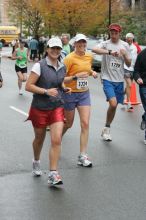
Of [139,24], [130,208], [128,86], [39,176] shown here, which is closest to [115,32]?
[39,176]

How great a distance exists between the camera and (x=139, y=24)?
3725 cm

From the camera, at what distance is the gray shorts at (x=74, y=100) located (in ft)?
25.9

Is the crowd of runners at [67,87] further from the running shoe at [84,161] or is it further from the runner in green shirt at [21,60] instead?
the runner in green shirt at [21,60]

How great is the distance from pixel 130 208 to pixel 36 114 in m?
1.72

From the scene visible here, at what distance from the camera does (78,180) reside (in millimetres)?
6891

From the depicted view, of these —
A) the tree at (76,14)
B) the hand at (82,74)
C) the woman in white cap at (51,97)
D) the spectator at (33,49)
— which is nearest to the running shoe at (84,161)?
the woman in white cap at (51,97)

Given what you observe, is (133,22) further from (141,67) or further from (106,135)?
(141,67)

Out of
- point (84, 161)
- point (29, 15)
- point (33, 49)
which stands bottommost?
point (33, 49)

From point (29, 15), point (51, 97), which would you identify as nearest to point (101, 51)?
point (51, 97)

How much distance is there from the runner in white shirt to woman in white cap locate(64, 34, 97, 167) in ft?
3.55

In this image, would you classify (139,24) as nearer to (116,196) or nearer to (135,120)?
(135,120)

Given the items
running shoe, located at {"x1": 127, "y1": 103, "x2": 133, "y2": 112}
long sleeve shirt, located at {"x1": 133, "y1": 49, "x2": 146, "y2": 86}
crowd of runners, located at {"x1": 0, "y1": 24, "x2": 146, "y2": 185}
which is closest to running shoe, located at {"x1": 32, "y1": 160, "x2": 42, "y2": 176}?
crowd of runners, located at {"x1": 0, "y1": 24, "x2": 146, "y2": 185}

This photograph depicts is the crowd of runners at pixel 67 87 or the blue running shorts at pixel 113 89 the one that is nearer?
the crowd of runners at pixel 67 87

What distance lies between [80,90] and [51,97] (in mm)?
1333
